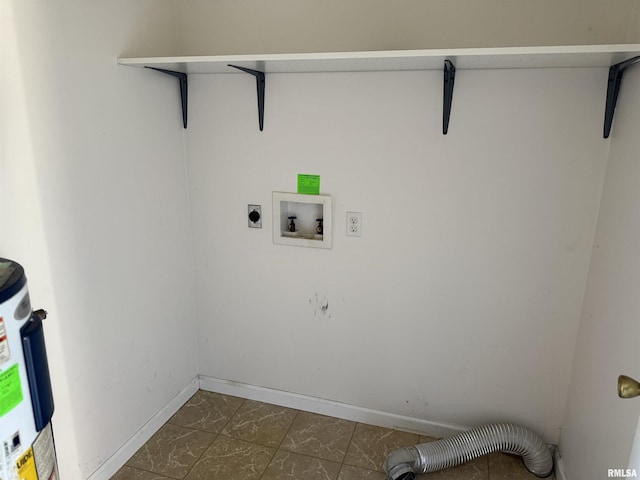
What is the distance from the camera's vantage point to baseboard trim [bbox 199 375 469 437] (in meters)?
2.35

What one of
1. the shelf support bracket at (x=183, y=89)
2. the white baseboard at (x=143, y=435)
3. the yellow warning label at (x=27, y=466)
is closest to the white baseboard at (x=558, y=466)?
the white baseboard at (x=143, y=435)

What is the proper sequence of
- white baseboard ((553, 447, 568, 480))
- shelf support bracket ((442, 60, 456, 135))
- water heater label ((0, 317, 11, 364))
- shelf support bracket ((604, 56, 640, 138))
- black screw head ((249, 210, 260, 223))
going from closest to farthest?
water heater label ((0, 317, 11, 364)) → shelf support bracket ((604, 56, 640, 138)) → shelf support bracket ((442, 60, 456, 135)) → white baseboard ((553, 447, 568, 480)) → black screw head ((249, 210, 260, 223))

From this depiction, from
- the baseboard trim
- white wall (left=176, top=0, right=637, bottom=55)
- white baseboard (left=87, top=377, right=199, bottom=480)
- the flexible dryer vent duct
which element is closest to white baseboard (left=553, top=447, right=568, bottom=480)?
the flexible dryer vent duct

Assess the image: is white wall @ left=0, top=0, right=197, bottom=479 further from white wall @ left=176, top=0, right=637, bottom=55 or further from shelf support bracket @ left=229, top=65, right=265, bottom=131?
shelf support bracket @ left=229, top=65, right=265, bottom=131

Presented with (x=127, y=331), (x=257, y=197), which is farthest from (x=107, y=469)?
(x=257, y=197)

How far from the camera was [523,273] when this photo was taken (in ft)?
6.69

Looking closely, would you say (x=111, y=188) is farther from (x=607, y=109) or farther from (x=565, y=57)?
(x=607, y=109)

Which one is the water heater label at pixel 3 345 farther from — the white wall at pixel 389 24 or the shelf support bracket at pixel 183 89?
the white wall at pixel 389 24

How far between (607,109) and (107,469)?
255 cm

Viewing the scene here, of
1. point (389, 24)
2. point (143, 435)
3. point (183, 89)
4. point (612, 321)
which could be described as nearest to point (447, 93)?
point (389, 24)

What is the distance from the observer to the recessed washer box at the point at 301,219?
2238 millimetres

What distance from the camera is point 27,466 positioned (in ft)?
4.06

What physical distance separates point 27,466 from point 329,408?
1.54 metres

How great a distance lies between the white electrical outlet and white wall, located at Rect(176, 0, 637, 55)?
0.74 meters
